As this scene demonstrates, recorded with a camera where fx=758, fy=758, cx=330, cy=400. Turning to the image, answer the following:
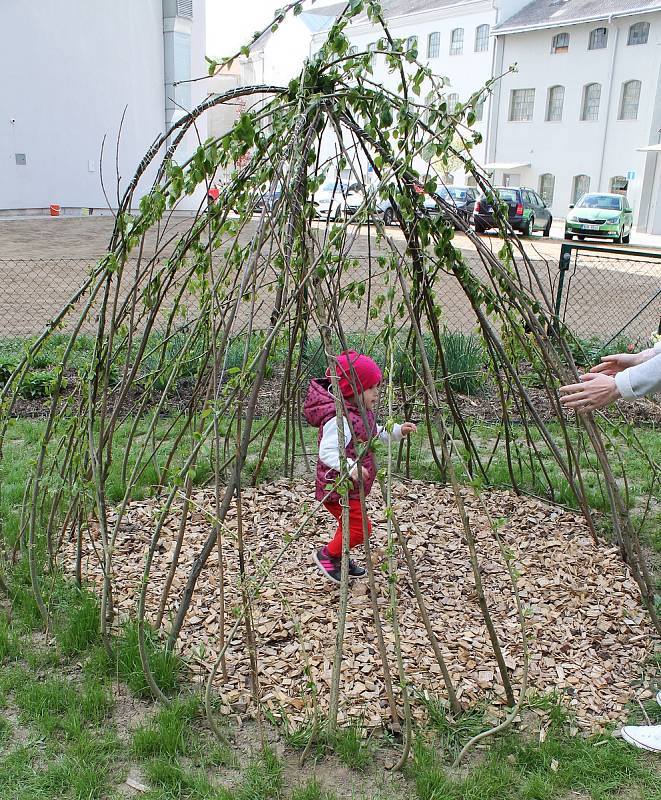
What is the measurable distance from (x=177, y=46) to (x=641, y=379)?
21661mm

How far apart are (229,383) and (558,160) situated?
28.9 metres

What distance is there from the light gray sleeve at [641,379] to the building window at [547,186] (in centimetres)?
2854

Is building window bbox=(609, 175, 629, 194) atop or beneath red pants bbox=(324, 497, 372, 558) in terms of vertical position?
atop

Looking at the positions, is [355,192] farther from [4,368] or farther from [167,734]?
[4,368]

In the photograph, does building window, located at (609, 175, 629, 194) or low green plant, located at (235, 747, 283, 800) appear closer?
low green plant, located at (235, 747, 283, 800)

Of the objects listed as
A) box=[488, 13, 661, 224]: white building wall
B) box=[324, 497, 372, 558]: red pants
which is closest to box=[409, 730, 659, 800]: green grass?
box=[324, 497, 372, 558]: red pants

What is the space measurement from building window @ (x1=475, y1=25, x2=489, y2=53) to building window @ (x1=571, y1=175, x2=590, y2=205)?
22.8 ft

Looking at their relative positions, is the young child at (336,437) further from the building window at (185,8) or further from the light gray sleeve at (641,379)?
the building window at (185,8)

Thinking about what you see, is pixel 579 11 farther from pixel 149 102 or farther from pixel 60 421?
pixel 60 421

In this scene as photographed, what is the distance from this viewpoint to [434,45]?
32.7m

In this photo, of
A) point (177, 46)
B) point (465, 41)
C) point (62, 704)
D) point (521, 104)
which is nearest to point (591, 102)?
point (521, 104)

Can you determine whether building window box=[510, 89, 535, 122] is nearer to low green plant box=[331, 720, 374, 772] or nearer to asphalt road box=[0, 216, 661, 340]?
asphalt road box=[0, 216, 661, 340]

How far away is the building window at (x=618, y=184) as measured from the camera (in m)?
26.4

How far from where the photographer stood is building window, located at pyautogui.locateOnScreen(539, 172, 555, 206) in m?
29.0
